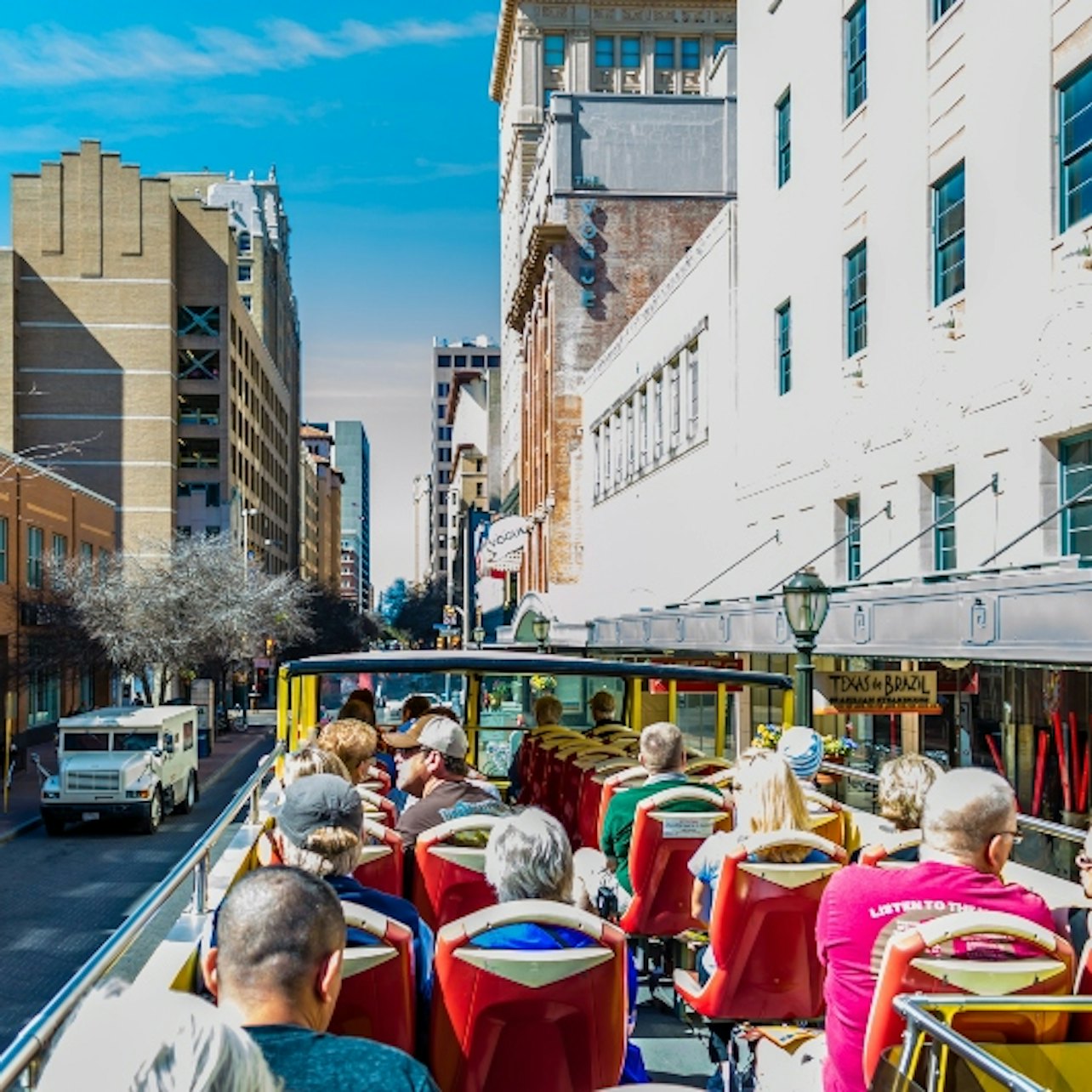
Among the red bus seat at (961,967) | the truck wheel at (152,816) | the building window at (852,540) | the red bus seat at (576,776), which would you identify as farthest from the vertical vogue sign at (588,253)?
the red bus seat at (961,967)

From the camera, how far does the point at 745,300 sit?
99.0 ft

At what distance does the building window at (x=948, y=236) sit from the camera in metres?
19.1

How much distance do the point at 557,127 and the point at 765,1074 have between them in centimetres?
5862

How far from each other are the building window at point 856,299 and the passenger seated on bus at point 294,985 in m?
20.1

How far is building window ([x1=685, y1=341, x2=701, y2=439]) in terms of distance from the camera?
36312mm

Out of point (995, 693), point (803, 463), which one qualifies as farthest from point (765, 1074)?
point (803, 463)

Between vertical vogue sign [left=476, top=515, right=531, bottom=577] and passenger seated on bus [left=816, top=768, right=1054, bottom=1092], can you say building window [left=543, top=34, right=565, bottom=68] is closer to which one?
vertical vogue sign [left=476, top=515, right=531, bottom=577]

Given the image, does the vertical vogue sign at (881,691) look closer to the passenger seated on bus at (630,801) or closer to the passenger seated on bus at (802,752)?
the passenger seated on bus at (802,752)

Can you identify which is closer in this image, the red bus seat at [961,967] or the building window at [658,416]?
the red bus seat at [961,967]

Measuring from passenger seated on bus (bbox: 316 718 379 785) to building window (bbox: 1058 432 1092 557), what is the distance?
32.2 ft

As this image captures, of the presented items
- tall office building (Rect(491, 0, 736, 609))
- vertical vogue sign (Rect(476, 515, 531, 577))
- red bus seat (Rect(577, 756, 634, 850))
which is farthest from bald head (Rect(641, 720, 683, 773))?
vertical vogue sign (Rect(476, 515, 531, 577))

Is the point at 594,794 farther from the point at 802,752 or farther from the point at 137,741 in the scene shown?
the point at 137,741

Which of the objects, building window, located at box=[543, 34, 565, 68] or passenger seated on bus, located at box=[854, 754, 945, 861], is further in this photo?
building window, located at box=[543, 34, 565, 68]

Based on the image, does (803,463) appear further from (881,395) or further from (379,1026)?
(379,1026)
